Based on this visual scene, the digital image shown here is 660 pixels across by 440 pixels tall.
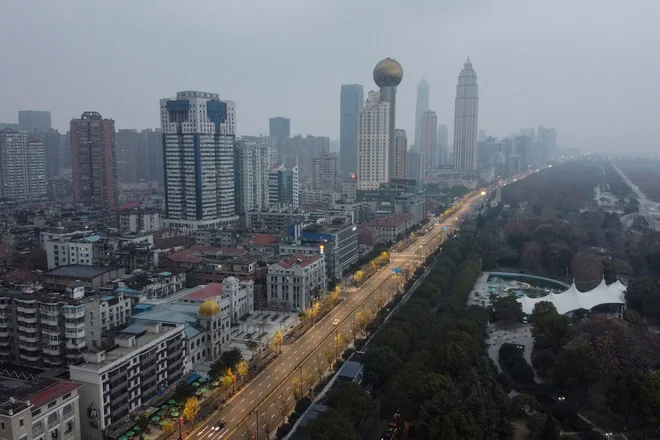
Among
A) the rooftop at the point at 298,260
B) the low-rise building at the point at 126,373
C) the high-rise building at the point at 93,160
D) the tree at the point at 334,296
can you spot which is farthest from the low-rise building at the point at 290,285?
the high-rise building at the point at 93,160

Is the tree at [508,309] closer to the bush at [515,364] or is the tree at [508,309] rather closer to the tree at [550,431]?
the bush at [515,364]

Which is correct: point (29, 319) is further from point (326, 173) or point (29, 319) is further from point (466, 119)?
point (466, 119)

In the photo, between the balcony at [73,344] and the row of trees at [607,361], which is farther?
the balcony at [73,344]

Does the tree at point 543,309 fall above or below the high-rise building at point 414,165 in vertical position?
below

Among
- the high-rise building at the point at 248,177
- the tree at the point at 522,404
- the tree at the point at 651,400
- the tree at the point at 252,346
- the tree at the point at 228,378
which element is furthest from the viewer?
the high-rise building at the point at 248,177

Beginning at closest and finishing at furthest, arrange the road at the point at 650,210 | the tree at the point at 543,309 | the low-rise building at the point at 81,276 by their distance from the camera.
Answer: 1. the tree at the point at 543,309
2. the low-rise building at the point at 81,276
3. the road at the point at 650,210

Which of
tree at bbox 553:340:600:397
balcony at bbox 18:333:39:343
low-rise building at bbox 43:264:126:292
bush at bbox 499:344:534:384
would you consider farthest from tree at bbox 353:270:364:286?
balcony at bbox 18:333:39:343

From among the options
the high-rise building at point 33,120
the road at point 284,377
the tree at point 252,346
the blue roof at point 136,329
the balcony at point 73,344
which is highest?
the high-rise building at point 33,120
